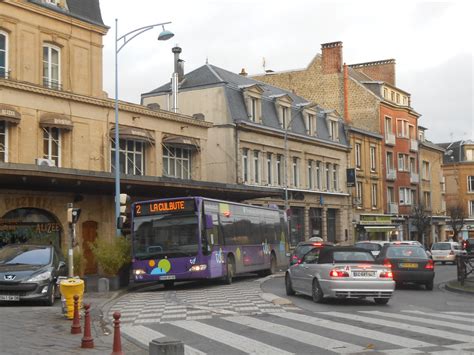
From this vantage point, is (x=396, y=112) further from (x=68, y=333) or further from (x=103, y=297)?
(x=68, y=333)

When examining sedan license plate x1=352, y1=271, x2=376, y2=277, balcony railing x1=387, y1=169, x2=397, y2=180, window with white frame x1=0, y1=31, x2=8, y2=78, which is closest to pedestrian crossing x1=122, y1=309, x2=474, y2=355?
sedan license plate x1=352, y1=271, x2=376, y2=277

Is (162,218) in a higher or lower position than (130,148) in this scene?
lower

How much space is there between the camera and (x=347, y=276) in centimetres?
1631

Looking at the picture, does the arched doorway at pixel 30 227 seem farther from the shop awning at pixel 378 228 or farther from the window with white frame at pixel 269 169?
the shop awning at pixel 378 228

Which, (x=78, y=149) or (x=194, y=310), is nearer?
(x=194, y=310)

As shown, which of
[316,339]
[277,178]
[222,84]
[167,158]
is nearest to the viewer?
[316,339]

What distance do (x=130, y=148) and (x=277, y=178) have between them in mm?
15074

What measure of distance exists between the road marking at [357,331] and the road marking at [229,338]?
1917 millimetres

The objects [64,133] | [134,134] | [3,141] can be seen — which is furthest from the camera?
[134,134]

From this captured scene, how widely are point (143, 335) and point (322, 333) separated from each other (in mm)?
3089

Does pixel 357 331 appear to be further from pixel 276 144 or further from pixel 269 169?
pixel 276 144

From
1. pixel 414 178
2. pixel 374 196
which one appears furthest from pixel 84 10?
pixel 414 178

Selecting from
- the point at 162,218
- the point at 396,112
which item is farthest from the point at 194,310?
the point at 396,112

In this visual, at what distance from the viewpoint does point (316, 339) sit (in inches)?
442
